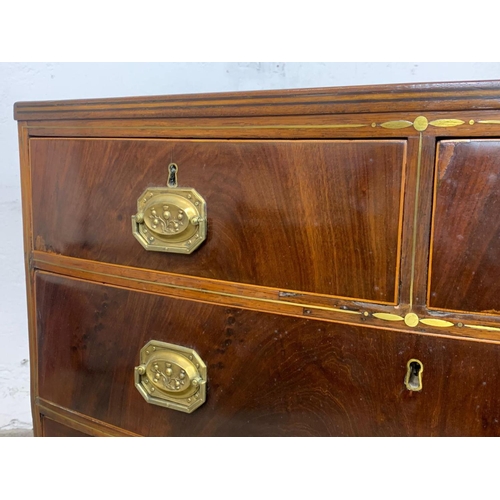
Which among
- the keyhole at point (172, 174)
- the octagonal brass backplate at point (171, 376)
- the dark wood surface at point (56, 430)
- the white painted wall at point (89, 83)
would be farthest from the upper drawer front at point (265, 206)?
the white painted wall at point (89, 83)

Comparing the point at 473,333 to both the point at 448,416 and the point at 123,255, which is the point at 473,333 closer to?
the point at 448,416

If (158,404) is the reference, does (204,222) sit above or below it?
above

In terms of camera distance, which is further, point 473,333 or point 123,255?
point 123,255

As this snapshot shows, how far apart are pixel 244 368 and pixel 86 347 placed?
26 centimetres

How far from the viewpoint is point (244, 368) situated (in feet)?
2.07

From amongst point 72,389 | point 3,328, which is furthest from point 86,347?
point 3,328

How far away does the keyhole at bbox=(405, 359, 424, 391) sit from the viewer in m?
0.54

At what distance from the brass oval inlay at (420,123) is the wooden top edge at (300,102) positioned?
0.03 feet

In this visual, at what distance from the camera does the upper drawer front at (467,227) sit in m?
0.49

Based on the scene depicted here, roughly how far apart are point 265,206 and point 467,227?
220 mm

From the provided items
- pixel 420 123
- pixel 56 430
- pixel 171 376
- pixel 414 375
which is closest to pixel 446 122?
pixel 420 123

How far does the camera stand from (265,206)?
59 centimetres

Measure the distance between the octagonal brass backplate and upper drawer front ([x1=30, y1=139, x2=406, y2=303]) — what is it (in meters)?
0.11

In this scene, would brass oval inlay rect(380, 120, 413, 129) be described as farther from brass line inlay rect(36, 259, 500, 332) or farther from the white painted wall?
the white painted wall
